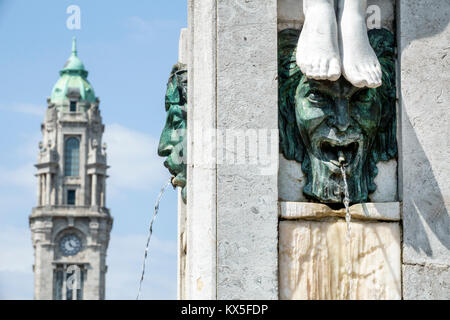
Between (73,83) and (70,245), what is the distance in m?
25.3

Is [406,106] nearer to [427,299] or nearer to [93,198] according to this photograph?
[427,299]

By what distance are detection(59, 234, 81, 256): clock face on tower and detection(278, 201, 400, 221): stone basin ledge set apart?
550 feet

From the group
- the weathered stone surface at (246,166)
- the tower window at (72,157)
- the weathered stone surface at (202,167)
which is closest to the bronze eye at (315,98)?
the weathered stone surface at (246,166)

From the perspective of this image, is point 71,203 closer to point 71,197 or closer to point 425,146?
point 71,197

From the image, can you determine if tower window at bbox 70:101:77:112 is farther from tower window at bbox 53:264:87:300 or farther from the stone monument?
the stone monument

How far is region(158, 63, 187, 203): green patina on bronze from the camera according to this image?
11.3m

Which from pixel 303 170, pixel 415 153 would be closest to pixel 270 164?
pixel 303 170

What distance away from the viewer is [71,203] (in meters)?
182

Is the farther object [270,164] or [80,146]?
[80,146]

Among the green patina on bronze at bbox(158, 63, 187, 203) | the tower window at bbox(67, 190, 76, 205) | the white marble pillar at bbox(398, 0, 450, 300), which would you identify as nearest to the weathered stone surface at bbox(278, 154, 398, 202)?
the white marble pillar at bbox(398, 0, 450, 300)

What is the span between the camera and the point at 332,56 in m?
10.2

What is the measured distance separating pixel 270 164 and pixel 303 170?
304 mm

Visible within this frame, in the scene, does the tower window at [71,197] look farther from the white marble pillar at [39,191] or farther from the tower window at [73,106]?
the tower window at [73,106]

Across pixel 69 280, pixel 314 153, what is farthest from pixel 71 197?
pixel 314 153
